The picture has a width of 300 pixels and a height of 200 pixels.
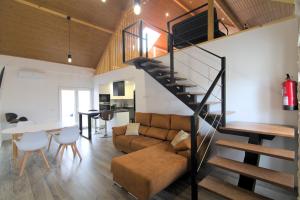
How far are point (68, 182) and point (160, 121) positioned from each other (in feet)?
7.60

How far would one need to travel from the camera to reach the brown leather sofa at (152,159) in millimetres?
2084

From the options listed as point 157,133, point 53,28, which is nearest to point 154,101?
point 157,133

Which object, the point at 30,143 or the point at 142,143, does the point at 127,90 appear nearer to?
the point at 142,143

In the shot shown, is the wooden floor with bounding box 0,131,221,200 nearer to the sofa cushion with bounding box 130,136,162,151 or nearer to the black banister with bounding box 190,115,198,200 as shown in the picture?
the black banister with bounding box 190,115,198,200

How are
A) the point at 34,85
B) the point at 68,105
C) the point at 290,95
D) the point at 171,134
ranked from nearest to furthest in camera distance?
the point at 290,95
the point at 171,134
the point at 34,85
the point at 68,105

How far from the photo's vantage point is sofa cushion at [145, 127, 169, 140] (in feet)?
12.2

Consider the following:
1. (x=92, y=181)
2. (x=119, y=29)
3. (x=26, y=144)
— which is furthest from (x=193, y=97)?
(x=119, y=29)

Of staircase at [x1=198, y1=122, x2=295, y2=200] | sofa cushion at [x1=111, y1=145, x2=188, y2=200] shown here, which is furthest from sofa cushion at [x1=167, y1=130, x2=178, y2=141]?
staircase at [x1=198, y1=122, x2=295, y2=200]

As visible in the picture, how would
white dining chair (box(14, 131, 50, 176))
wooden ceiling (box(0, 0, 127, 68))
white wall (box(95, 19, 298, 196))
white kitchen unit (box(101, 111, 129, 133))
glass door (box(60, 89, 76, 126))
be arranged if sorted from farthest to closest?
glass door (box(60, 89, 76, 126)) < white kitchen unit (box(101, 111, 129, 133)) < wooden ceiling (box(0, 0, 127, 68)) < white dining chair (box(14, 131, 50, 176)) < white wall (box(95, 19, 298, 196))

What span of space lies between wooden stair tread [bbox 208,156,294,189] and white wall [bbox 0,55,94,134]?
666 cm

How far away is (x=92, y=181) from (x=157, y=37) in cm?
674

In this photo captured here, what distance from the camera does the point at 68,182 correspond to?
2641 millimetres

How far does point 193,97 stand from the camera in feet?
10.3

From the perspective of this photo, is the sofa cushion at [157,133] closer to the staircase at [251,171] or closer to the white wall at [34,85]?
the staircase at [251,171]
